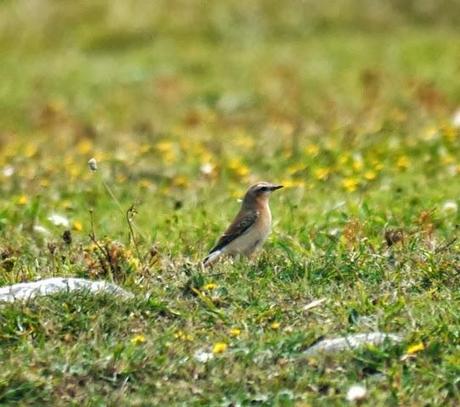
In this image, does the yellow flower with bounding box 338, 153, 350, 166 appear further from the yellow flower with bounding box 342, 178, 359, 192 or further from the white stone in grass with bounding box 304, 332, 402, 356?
the white stone in grass with bounding box 304, 332, 402, 356

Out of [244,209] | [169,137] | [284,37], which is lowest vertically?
[284,37]

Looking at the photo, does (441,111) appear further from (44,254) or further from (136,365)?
(136,365)

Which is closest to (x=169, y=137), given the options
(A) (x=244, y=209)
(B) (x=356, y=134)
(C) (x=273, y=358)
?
(B) (x=356, y=134)

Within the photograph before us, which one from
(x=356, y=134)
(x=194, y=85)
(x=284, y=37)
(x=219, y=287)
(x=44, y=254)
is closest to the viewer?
(x=219, y=287)

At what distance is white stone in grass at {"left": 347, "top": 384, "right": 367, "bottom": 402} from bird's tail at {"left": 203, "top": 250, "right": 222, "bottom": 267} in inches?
78.5

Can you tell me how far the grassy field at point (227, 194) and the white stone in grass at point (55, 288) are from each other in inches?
2.9

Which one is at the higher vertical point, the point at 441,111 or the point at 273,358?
the point at 273,358

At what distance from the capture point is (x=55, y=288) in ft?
23.5

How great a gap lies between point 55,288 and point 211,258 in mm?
1302

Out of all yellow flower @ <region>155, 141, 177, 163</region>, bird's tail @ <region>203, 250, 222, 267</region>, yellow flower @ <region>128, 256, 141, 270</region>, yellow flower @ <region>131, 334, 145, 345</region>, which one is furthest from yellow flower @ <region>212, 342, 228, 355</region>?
yellow flower @ <region>155, 141, 177, 163</region>

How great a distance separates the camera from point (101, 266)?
25.1 feet

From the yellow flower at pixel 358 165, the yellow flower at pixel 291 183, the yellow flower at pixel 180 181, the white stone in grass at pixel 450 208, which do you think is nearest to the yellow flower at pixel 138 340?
the white stone in grass at pixel 450 208

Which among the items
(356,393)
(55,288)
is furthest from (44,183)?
(356,393)

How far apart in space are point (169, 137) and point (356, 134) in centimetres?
240
